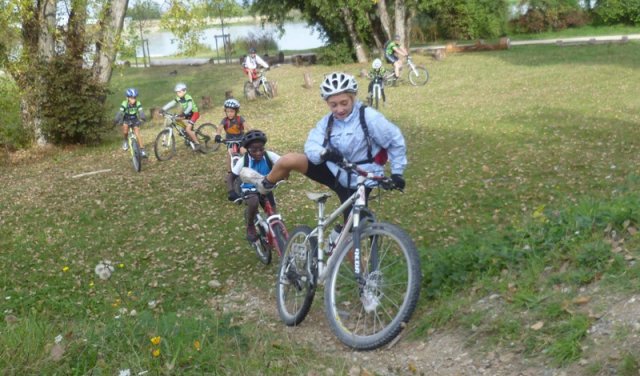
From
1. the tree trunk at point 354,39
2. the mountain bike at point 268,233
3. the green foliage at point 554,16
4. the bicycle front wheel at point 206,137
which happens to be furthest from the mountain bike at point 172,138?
the green foliage at point 554,16

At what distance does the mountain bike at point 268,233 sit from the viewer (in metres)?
7.54

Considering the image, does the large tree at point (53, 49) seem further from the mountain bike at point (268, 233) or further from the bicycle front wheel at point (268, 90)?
the mountain bike at point (268, 233)

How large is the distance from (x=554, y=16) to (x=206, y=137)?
3771cm

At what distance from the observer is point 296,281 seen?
6.17 m

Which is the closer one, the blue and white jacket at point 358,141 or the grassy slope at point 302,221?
the grassy slope at point 302,221

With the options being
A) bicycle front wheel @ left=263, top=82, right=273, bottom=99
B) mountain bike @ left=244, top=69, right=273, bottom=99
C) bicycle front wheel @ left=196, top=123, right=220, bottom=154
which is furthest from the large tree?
bicycle front wheel @ left=263, top=82, right=273, bottom=99

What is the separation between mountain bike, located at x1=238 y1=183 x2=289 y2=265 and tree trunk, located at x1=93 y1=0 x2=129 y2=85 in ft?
39.7

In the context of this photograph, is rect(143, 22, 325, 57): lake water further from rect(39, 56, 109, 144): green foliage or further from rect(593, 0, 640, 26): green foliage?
rect(39, 56, 109, 144): green foliage

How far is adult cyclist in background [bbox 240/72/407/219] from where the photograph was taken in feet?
18.4

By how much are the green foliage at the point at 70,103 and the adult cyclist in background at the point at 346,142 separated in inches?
533

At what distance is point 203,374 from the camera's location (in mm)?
4258

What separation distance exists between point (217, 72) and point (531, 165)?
2953cm

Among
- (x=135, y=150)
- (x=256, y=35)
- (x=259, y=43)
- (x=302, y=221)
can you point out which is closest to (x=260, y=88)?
(x=135, y=150)

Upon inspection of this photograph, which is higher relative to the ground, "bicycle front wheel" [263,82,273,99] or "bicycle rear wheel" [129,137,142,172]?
"bicycle front wheel" [263,82,273,99]
